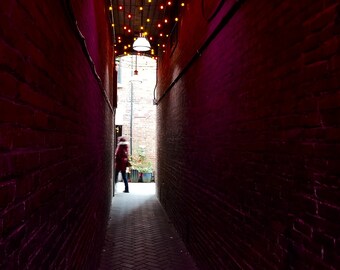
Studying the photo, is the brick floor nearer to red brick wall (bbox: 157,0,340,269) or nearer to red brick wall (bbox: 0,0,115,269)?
red brick wall (bbox: 157,0,340,269)

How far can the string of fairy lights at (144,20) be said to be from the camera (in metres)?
8.78

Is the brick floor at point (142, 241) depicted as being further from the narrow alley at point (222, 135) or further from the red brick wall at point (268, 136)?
the red brick wall at point (268, 136)

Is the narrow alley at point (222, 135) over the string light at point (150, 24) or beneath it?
beneath

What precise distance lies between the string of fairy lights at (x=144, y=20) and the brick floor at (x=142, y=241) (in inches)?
161

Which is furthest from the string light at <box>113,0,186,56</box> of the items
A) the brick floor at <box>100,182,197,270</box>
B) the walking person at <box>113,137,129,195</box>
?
the brick floor at <box>100,182,197,270</box>

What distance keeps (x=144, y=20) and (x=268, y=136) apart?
27.0 ft

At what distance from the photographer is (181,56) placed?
7.08 m

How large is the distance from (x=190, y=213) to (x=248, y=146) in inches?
120

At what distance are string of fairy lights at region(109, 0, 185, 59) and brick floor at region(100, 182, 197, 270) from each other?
4.08 metres

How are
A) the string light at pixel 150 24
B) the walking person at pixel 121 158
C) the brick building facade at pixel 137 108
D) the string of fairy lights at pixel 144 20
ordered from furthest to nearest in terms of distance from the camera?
the brick building facade at pixel 137 108
the walking person at pixel 121 158
the string of fairy lights at pixel 144 20
the string light at pixel 150 24

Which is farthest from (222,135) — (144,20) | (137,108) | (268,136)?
(137,108)

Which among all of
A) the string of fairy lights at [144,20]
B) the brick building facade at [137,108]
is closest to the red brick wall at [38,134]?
the string of fairy lights at [144,20]

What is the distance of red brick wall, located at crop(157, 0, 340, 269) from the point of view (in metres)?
2.03

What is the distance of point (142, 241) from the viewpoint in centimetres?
696
